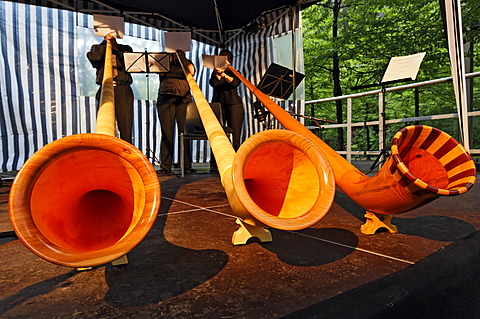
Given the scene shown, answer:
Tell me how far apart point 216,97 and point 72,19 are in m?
2.91

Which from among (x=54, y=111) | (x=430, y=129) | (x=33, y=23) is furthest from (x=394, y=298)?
(x=33, y=23)

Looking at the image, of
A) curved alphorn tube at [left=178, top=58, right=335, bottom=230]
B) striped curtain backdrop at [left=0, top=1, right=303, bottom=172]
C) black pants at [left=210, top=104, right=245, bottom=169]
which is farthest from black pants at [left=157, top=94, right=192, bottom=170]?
curved alphorn tube at [left=178, top=58, right=335, bottom=230]

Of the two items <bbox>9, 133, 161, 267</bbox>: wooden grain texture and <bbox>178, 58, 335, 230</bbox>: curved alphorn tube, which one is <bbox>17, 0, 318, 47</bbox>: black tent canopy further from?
<bbox>9, 133, 161, 267</bbox>: wooden grain texture

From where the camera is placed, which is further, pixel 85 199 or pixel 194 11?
pixel 194 11

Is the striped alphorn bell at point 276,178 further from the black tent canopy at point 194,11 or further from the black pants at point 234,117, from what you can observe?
the black tent canopy at point 194,11

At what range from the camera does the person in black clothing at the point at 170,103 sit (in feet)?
13.6

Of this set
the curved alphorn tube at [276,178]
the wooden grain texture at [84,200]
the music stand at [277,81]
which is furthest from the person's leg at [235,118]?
the wooden grain texture at [84,200]

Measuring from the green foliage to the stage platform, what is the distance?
7.23 metres

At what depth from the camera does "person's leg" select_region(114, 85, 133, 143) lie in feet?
11.9

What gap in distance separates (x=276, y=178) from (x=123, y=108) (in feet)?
10.4

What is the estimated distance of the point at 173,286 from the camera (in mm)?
786

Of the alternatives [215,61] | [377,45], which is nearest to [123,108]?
[215,61]

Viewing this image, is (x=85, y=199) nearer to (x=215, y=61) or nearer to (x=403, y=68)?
(x=215, y=61)

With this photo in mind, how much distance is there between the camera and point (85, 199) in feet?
2.89
